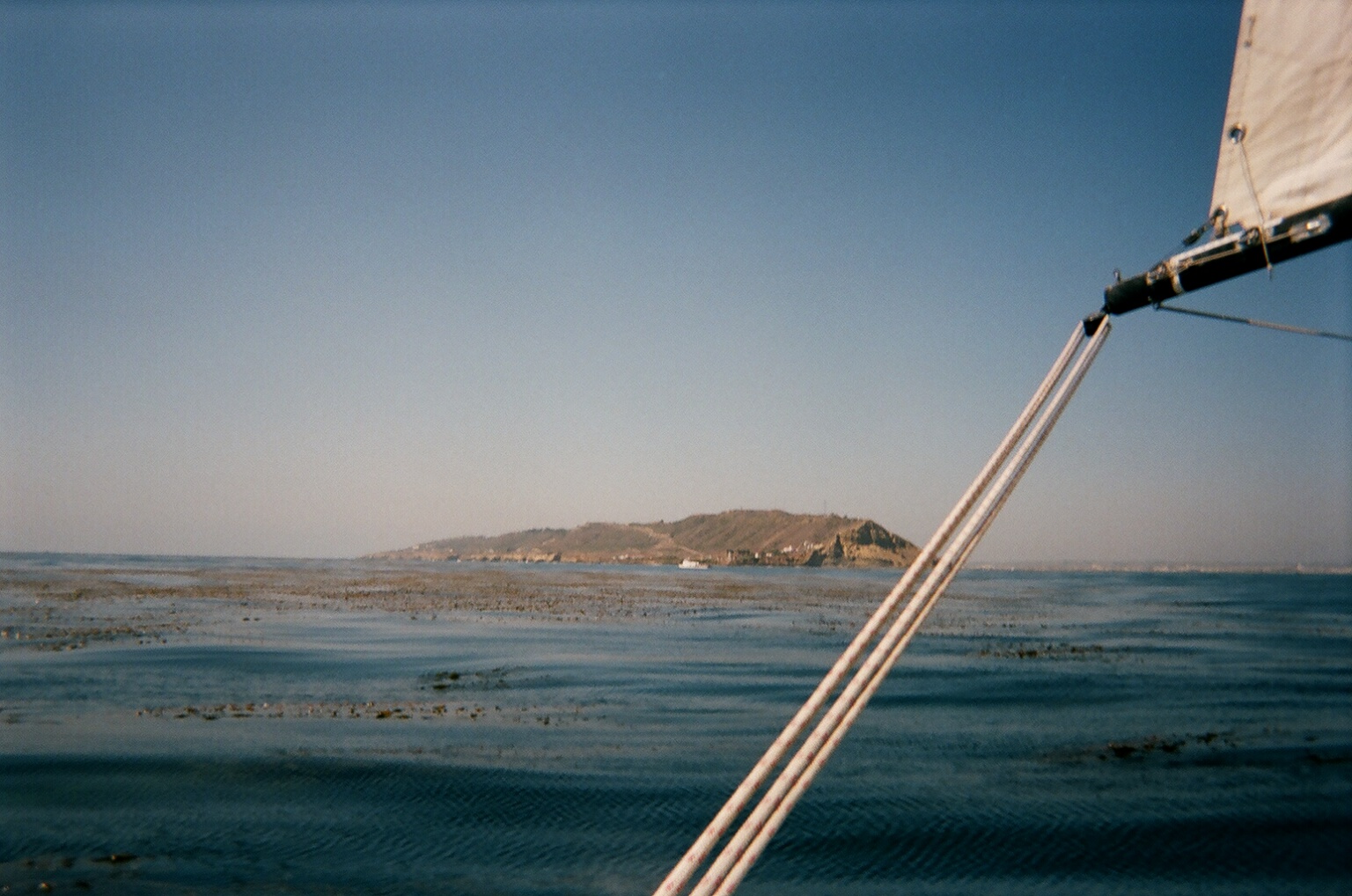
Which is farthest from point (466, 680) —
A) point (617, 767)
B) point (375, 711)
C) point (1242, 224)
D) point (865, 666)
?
point (1242, 224)

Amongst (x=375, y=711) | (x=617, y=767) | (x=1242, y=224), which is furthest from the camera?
(x=375, y=711)

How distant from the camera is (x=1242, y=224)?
214 inches

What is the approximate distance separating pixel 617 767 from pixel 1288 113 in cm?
1537

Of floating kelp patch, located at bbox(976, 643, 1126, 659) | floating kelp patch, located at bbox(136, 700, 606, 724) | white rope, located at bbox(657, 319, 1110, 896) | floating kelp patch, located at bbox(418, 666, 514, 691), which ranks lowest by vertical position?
floating kelp patch, located at bbox(976, 643, 1126, 659)

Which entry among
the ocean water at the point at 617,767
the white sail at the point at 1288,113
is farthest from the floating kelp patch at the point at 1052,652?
the white sail at the point at 1288,113

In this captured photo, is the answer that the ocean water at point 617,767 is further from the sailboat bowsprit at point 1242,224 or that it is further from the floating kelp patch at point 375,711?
the sailboat bowsprit at point 1242,224

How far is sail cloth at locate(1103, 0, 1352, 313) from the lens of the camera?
4816 mm

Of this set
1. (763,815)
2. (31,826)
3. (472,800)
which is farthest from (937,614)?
(763,815)

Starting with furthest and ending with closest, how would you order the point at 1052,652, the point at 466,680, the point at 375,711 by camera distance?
the point at 1052,652 < the point at 466,680 < the point at 375,711

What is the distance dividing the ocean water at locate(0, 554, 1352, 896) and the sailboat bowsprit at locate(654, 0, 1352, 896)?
27.2ft

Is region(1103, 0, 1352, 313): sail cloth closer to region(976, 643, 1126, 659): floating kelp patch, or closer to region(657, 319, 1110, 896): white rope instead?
region(657, 319, 1110, 896): white rope

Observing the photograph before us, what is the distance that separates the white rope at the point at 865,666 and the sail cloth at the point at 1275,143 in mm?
617

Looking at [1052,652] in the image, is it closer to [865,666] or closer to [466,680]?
[466,680]

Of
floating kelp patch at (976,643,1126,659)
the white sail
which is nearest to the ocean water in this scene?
floating kelp patch at (976,643,1126,659)
